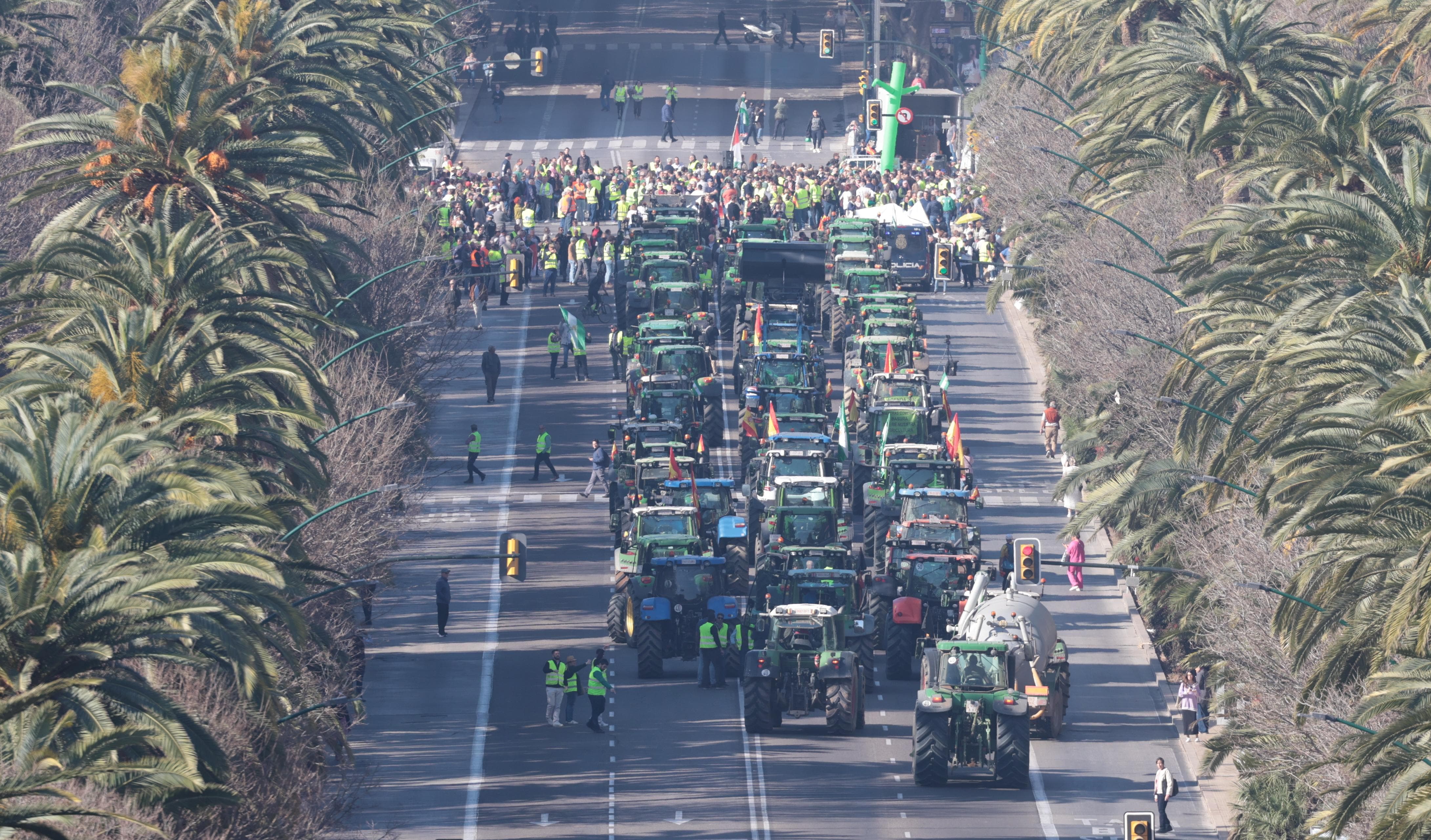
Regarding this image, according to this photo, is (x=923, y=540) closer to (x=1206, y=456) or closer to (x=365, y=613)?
(x=1206, y=456)

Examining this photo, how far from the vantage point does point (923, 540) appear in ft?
147

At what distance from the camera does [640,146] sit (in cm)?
8975

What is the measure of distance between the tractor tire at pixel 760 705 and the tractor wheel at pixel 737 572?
4.42 m

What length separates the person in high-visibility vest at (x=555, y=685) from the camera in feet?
137

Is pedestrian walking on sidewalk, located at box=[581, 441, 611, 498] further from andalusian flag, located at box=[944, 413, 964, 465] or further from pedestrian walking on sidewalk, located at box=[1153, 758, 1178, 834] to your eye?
pedestrian walking on sidewalk, located at box=[1153, 758, 1178, 834]

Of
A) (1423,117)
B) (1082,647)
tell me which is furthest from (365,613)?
(1423,117)

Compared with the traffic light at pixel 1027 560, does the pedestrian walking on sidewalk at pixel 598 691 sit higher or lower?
lower

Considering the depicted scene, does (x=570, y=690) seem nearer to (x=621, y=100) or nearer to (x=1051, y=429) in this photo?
(x=1051, y=429)

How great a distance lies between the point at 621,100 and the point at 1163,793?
59.1 metres

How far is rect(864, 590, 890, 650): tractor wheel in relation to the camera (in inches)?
1715

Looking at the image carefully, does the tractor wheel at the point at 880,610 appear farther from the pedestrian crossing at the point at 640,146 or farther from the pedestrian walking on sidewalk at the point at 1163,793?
the pedestrian crossing at the point at 640,146

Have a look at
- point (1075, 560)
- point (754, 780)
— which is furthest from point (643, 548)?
point (1075, 560)

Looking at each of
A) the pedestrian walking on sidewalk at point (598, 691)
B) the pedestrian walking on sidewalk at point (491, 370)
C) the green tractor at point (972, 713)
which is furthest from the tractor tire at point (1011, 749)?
the pedestrian walking on sidewalk at point (491, 370)

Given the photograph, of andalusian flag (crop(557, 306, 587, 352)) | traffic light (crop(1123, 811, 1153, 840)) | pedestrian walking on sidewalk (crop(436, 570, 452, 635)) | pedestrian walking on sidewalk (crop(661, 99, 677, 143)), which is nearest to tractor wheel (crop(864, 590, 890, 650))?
pedestrian walking on sidewalk (crop(436, 570, 452, 635))
